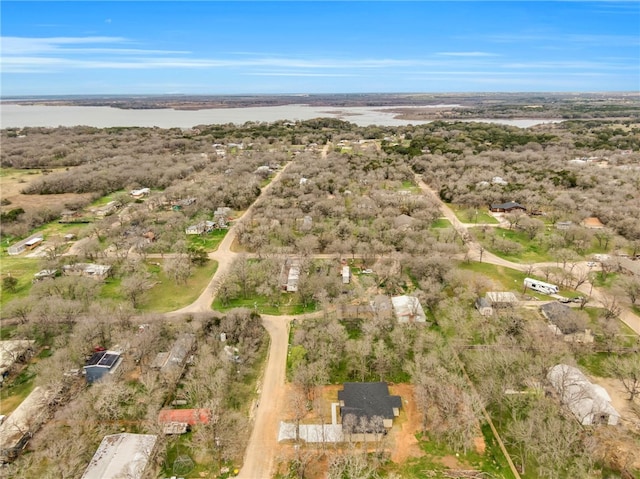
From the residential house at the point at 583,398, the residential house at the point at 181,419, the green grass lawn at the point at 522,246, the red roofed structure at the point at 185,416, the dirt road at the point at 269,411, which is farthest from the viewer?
the green grass lawn at the point at 522,246

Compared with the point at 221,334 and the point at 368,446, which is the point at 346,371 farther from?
the point at 221,334

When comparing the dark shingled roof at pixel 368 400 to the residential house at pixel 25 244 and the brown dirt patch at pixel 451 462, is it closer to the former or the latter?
the brown dirt patch at pixel 451 462

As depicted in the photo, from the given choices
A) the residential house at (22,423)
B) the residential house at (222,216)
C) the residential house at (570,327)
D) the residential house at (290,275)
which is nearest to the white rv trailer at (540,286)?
the residential house at (570,327)

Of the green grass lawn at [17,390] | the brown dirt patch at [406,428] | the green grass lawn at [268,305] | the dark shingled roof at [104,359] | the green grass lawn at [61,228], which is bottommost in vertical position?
the brown dirt patch at [406,428]

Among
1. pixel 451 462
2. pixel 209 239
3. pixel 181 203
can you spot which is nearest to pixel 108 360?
pixel 451 462

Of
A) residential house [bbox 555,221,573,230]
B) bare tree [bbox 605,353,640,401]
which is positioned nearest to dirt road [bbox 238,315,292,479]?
bare tree [bbox 605,353,640,401]

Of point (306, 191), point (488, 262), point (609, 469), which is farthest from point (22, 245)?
point (609, 469)

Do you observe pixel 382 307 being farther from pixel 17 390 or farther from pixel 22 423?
pixel 17 390
